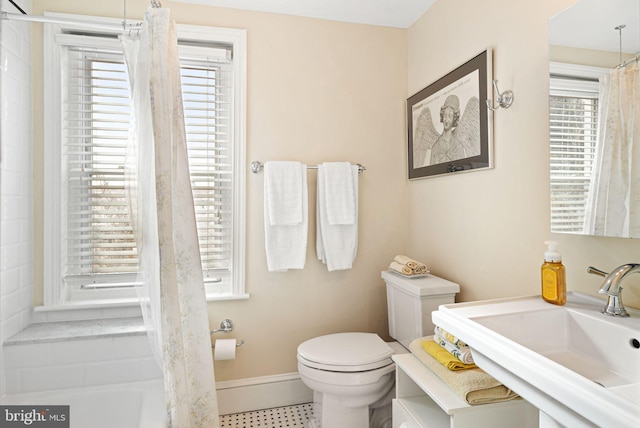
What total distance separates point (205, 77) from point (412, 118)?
1.27 metres

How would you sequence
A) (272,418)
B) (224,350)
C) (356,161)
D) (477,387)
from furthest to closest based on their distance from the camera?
(356,161) → (272,418) → (224,350) → (477,387)

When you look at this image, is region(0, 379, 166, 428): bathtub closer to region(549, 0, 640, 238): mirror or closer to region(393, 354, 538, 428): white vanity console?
region(393, 354, 538, 428): white vanity console

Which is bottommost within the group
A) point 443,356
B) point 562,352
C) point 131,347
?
point 131,347

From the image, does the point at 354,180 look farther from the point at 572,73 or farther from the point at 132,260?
the point at 132,260

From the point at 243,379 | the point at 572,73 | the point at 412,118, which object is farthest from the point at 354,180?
the point at 243,379

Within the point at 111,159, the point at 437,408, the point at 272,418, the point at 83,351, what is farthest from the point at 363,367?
the point at 111,159

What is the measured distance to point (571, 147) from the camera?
4.16 ft

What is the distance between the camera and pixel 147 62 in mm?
1428

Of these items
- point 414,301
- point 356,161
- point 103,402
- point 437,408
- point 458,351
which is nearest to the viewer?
point 458,351

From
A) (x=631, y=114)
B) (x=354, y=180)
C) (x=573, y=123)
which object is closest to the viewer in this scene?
(x=631, y=114)

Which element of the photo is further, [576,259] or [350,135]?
[350,135]

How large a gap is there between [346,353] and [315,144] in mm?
1212

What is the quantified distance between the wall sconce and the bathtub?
6.33ft

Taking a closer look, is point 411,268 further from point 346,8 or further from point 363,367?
point 346,8
